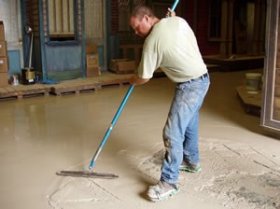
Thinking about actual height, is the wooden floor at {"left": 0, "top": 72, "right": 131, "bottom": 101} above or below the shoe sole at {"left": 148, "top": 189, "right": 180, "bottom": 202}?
above

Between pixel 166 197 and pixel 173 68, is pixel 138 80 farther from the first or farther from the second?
pixel 166 197

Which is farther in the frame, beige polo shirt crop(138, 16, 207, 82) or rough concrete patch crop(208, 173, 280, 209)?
rough concrete patch crop(208, 173, 280, 209)

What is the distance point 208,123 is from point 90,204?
243 centimetres

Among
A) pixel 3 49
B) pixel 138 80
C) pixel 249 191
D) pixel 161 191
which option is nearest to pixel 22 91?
pixel 3 49

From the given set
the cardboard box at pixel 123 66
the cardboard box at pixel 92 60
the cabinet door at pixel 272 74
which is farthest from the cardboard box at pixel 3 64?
the cabinet door at pixel 272 74

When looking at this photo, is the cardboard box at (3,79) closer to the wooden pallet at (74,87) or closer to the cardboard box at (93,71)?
the wooden pallet at (74,87)

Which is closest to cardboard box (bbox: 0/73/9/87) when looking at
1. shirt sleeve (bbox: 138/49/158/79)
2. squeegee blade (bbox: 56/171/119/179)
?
squeegee blade (bbox: 56/171/119/179)

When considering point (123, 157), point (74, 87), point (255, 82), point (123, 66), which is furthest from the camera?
point (123, 66)

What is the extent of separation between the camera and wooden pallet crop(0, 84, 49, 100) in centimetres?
613

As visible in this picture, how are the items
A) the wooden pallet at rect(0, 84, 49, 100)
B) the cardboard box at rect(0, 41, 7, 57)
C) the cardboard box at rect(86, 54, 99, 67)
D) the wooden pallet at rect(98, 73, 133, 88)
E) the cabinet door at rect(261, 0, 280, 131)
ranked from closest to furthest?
the cabinet door at rect(261, 0, 280, 131) < the wooden pallet at rect(0, 84, 49, 100) < the cardboard box at rect(0, 41, 7, 57) < the wooden pallet at rect(98, 73, 133, 88) < the cardboard box at rect(86, 54, 99, 67)

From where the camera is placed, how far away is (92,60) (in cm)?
756

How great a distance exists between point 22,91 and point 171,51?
4.18m

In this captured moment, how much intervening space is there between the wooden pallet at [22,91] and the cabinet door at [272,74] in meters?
3.68

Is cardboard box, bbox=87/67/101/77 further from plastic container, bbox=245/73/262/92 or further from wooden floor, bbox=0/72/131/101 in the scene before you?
plastic container, bbox=245/73/262/92
